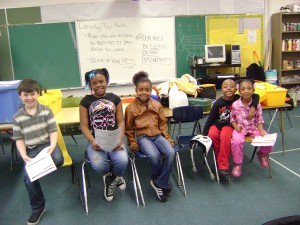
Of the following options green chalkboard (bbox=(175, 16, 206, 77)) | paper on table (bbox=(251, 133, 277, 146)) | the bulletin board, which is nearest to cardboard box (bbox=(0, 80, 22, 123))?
A: paper on table (bbox=(251, 133, 277, 146))

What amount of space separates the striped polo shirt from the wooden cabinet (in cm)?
486

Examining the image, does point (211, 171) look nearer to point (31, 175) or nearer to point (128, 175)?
point (128, 175)

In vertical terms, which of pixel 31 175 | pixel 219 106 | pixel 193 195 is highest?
pixel 219 106

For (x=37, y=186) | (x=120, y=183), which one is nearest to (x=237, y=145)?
(x=120, y=183)

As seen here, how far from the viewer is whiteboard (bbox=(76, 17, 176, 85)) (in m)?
5.36

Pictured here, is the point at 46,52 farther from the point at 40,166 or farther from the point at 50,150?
the point at 40,166

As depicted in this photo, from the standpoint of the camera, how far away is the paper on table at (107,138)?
7.55 feet

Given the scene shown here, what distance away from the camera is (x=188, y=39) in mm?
5641

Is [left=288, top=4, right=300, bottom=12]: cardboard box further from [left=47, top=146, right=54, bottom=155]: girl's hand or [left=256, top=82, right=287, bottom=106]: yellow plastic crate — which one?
[left=47, top=146, right=54, bottom=155]: girl's hand

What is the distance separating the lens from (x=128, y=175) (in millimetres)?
2998

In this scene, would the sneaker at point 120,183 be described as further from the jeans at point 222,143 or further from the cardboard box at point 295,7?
the cardboard box at point 295,7

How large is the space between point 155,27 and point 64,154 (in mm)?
3569

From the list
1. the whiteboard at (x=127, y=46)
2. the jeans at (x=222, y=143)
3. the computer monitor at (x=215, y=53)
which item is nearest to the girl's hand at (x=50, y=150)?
the jeans at (x=222, y=143)

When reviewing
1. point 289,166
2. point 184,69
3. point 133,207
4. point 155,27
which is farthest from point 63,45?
point 289,166
